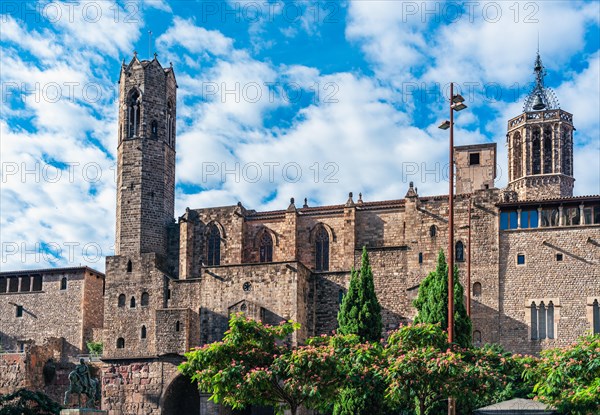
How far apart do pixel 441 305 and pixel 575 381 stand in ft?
57.0

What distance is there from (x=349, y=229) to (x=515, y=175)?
528 inches

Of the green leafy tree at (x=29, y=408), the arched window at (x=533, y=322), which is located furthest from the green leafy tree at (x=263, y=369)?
the arched window at (x=533, y=322)

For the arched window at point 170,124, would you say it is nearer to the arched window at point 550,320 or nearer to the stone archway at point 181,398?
the stone archway at point 181,398

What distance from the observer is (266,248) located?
64.5 metres

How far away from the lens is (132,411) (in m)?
56.6

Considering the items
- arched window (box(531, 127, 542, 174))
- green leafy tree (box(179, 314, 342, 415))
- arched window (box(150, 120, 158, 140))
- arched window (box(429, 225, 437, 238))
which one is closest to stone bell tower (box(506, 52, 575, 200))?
arched window (box(531, 127, 542, 174))

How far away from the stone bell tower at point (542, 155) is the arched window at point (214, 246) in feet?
66.0

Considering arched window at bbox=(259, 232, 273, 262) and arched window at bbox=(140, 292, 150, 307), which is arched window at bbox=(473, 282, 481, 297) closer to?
arched window at bbox=(259, 232, 273, 262)

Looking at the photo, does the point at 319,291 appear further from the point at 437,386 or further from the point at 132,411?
the point at 437,386

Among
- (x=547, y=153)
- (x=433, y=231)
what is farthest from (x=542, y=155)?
(x=433, y=231)

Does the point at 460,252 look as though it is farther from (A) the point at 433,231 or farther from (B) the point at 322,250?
(B) the point at 322,250

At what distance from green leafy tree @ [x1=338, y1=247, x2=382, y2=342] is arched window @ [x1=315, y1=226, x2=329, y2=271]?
9.47 metres

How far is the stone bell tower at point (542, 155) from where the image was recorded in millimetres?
65812

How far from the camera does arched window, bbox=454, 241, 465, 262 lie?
185 ft
